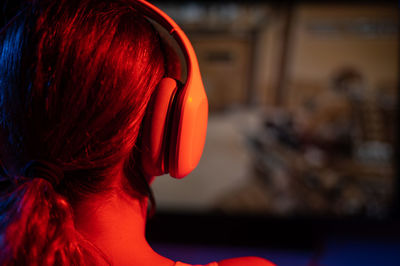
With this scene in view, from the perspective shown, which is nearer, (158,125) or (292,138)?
(158,125)

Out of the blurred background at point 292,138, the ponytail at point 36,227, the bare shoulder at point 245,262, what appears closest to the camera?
the ponytail at point 36,227

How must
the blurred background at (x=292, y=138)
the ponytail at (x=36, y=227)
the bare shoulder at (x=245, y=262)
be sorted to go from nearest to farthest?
1. the ponytail at (x=36, y=227)
2. the bare shoulder at (x=245, y=262)
3. the blurred background at (x=292, y=138)

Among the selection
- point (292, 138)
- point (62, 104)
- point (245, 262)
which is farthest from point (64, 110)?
point (292, 138)

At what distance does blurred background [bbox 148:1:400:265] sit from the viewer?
Answer: 201 centimetres

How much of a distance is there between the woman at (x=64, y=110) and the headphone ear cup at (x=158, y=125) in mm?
13

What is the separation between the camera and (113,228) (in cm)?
45

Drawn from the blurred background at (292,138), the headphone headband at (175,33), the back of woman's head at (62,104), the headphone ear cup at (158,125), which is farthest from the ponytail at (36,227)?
the blurred background at (292,138)

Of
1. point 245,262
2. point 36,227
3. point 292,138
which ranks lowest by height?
point 292,138

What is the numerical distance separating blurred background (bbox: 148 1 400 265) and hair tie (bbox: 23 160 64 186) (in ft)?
5.33

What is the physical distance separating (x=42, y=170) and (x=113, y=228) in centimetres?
15

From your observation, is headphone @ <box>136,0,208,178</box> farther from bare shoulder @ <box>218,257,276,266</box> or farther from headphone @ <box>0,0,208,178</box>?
bare shoulder @ <box>218,257,276,266</box>

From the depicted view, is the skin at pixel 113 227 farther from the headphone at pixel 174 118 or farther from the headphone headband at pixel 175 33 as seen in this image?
the headphone headband at pixel 175 33

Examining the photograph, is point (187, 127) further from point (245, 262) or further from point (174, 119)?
point (245, 262)

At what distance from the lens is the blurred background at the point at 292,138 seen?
2012 millimetres
